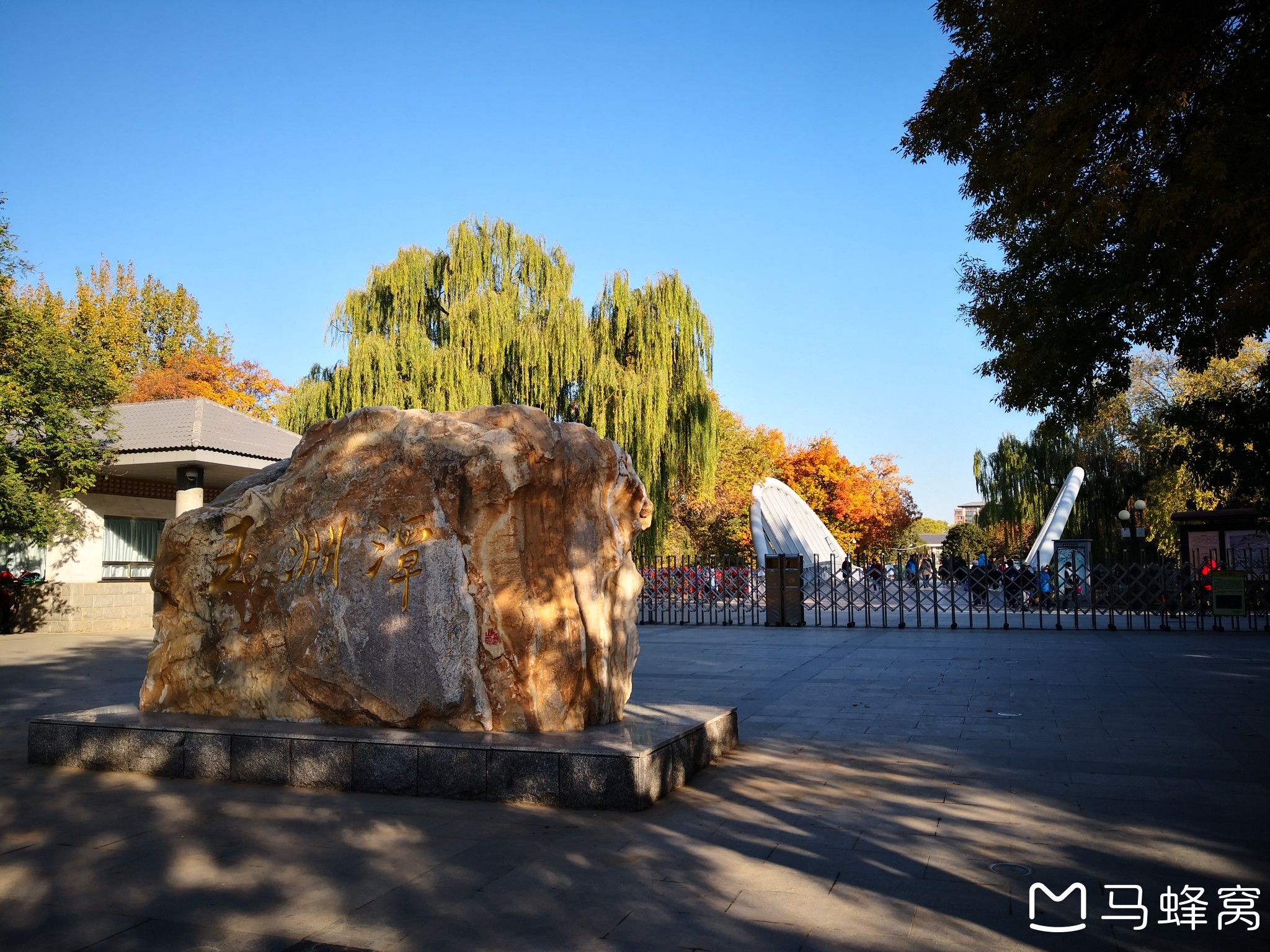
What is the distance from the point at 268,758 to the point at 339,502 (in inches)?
61.0

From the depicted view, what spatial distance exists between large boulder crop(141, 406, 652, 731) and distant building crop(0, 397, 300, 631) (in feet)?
36.9

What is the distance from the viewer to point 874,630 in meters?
15.4

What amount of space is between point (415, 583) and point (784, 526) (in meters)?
23.6

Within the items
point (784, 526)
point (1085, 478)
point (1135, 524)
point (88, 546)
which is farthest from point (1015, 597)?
point (88, 546)

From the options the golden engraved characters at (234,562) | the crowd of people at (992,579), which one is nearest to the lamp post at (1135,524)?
the crowd of people at (992,579)

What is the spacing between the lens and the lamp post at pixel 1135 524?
2120 cm

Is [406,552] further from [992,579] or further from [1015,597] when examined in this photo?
[1015,597]

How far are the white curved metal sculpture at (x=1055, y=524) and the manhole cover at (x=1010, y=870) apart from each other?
20427 mm

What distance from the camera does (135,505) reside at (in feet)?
61.2

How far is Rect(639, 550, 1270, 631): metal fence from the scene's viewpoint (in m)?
15.0

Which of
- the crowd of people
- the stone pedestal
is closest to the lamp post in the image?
the crowd of people

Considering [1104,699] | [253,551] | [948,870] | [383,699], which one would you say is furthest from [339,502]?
[1104,699]

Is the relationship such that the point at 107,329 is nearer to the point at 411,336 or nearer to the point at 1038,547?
the point at 411,336

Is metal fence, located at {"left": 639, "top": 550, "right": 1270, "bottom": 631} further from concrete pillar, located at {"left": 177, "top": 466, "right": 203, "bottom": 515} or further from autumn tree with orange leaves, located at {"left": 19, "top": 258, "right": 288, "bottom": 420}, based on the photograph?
autumn tree with orange leaves, located at {"left": 19, "top": 258, "right": 288, "bottom": 420}
